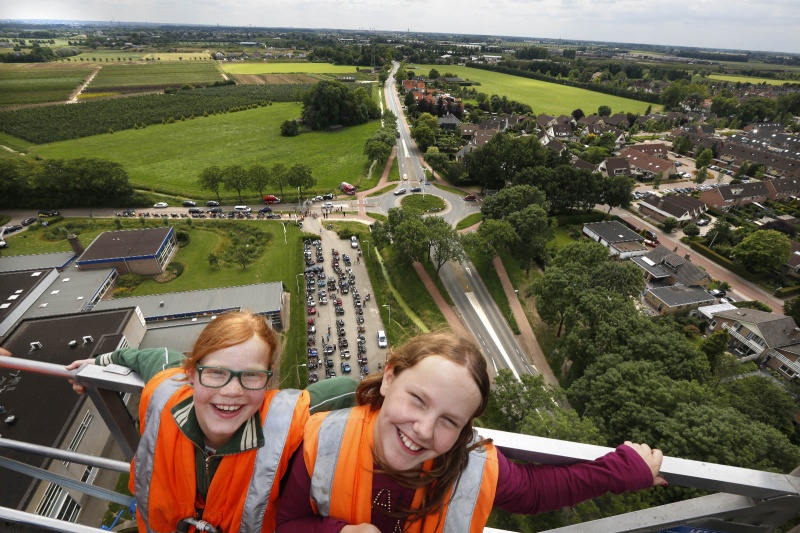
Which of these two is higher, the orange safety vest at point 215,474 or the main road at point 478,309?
the orange safety vest at point 215,474

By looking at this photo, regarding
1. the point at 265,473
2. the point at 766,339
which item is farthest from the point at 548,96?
the point at 265,473

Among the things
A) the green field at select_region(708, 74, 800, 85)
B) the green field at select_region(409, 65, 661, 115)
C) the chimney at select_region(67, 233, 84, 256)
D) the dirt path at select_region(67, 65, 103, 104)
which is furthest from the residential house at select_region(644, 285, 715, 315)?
the green field at select_region(708, 74, 800, 85)

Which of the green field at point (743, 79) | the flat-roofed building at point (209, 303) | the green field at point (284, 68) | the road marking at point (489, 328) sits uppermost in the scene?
the green field at point (743, 79)

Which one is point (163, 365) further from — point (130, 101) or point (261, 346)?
point (130, 101)

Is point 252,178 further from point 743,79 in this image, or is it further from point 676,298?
point 743,79

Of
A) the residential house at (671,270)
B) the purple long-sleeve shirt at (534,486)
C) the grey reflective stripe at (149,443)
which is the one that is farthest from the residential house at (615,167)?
the grey reflective stripe at (149,443)

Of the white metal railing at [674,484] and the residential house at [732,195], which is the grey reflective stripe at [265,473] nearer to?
the white metal railing at [674,484]

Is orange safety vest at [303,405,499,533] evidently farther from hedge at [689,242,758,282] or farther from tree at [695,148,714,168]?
tree at [695,148,714,168]
